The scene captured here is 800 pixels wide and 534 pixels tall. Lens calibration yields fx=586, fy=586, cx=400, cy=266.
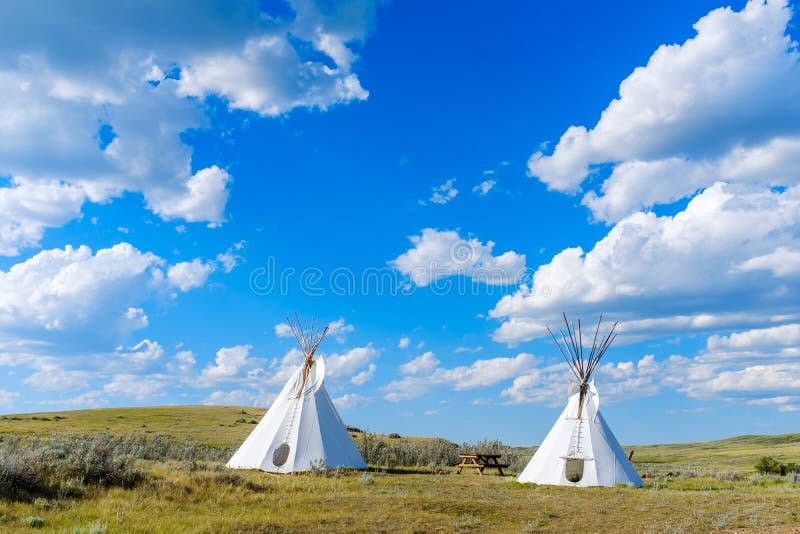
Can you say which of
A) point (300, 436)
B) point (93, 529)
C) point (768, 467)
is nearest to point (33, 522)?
point (93, 529)

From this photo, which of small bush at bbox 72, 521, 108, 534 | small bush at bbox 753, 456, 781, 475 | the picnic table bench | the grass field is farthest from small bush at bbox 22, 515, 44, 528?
small bush at bbox 753, 456, 781, 475

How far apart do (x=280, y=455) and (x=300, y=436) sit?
1.51 metres

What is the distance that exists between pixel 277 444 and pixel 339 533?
36.9 ft

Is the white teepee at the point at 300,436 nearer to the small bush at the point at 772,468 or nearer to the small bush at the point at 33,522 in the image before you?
the small bush at the point at 33,522

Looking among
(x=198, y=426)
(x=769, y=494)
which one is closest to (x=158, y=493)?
(x=769, y=494)

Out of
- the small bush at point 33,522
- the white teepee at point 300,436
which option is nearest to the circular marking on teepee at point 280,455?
the white teepee at point 300,436

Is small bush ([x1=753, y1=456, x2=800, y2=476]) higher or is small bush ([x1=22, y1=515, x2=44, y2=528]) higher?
small bush ([x1=22, y1=515, x2=44, y2=528])

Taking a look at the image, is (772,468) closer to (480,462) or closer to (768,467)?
(768,467)

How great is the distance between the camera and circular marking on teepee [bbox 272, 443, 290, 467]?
20.2m

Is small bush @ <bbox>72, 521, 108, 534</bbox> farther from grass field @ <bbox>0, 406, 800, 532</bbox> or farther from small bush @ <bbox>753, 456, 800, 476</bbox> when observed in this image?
small bush @ <bbox>753, 456, 800, 476</bbox>

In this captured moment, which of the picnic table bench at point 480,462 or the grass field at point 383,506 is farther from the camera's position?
the picnic table bench at point 480,462

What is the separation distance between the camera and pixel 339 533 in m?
9.34

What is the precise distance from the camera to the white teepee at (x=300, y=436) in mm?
19500

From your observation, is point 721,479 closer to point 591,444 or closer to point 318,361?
point 591,444
